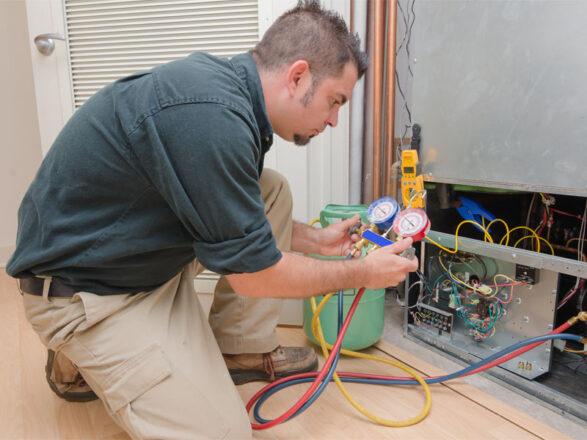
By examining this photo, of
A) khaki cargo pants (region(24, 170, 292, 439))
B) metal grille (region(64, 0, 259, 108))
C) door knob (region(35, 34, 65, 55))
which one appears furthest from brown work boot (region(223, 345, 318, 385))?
door knob (region(35, 34, 65, 55))

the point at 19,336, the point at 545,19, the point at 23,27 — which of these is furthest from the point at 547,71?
the point at 23,27

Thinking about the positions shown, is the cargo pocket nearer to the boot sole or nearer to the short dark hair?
the boot sole

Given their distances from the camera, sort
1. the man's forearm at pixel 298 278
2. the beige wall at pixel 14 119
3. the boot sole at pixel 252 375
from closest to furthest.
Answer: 1. the man's forearm at pixel 298 278
2. the boot sole at pixel 252 375
3. the beige wall at pixel 14 119

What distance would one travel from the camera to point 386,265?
934 mm

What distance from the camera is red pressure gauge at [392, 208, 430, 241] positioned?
A: 98 centimetres

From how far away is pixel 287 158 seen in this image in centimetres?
153

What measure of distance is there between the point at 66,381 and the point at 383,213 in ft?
2.95

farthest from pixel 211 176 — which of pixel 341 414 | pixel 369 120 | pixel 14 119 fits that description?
pixel 14 119

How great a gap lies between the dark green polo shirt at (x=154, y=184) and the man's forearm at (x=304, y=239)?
362mm

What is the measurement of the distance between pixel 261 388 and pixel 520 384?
0.67 metres

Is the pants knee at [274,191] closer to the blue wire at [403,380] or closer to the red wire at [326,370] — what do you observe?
the red wire at [326,370]

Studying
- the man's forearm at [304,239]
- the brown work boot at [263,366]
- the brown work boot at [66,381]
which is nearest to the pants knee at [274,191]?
the man's forearm at [304,239]

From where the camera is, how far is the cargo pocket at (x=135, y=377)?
0.89 metres

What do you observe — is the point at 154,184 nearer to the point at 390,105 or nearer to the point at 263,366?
the point at 263,366
